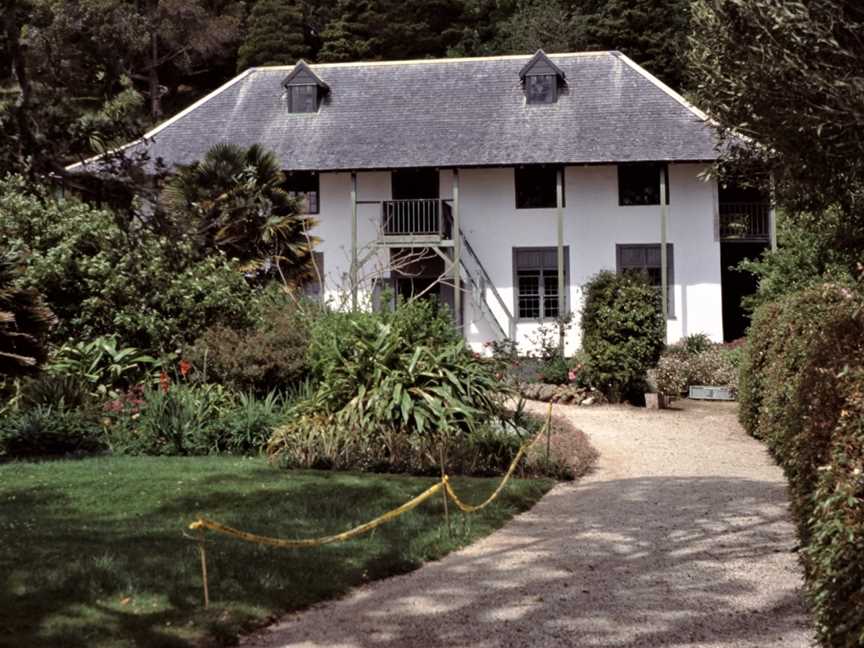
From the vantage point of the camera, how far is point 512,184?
95.7 feet

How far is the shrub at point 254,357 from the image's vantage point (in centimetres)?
1485

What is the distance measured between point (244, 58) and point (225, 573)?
38930mm

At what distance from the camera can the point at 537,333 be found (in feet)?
92.1

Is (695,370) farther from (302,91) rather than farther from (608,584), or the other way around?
(608,584)

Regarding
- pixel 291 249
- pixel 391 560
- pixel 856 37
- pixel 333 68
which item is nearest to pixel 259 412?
pixel 391 560

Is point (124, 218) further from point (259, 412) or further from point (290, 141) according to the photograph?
point (290, 141)

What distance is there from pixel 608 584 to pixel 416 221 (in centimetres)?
2226

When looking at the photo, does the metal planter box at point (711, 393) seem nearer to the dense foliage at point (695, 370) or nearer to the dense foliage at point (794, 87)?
the dense foliage at point (695, 370)

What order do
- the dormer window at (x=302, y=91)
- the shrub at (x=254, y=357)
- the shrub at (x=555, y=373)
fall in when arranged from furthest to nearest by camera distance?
the dormer window at (x=302, y=91) < the shrub at (x=555, y=373) < the shrub at (x=254, y=357)

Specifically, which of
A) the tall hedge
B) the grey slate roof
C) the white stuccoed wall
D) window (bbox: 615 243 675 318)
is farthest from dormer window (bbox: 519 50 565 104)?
the tall hedge

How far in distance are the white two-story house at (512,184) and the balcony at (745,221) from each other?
0.04 m

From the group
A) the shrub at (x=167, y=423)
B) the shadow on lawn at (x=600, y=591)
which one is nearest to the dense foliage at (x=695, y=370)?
the shrub at (x=167, y=423)

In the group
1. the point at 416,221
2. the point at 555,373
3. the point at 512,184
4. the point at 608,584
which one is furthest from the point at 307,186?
the point at 608,584

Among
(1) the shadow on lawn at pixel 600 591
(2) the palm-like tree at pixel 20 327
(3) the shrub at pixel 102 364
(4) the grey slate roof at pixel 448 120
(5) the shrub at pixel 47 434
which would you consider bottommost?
(1) the shadow on lawn at pixel 600 591
